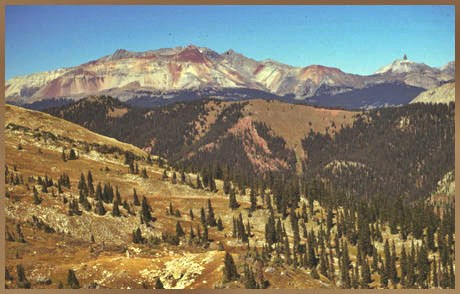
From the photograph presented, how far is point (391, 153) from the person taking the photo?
→ 552 feet

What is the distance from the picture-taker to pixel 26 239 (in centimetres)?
3219

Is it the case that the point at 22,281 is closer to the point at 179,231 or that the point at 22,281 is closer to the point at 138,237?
the point at 138,237

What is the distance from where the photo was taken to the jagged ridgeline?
146625 millimetres

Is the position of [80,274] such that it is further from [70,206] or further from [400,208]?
[400,208]

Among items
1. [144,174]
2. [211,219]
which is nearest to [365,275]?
[211,219]

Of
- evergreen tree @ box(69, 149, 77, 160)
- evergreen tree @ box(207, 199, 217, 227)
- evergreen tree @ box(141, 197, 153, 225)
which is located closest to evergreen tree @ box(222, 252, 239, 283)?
evergreen tree @ box(141, 197, 153, 225)

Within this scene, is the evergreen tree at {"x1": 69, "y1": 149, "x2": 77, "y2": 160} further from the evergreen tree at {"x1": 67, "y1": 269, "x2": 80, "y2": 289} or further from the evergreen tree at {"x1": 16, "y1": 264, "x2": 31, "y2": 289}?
the evergreen tree at {"x1": 67, "y1": 269, "x2": 80, "y2": 289}

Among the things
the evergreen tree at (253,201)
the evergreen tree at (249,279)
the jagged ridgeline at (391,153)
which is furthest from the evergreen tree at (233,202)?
the jagged ridgeline at (391,153)

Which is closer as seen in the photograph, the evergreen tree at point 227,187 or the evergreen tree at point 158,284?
the evergreen tree at point 158,284

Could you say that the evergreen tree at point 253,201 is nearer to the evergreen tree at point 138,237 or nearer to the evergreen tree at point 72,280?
the evergreen tree at point 138,237

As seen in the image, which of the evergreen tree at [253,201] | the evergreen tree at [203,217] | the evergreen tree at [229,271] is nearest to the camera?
the evergreen tree at [229,271]

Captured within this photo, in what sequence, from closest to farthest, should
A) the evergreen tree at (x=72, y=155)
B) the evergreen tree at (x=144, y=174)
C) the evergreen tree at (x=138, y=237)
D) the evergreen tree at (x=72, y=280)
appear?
the evergreen tree at (x=72, y=280) → the evergreen tree at (x=138, y=237) → the evergreen tree at (x=144, y=174) → the evergreen tree at (x=72, y=155)

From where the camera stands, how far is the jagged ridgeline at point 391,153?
14662cm

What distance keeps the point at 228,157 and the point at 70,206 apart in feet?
431
